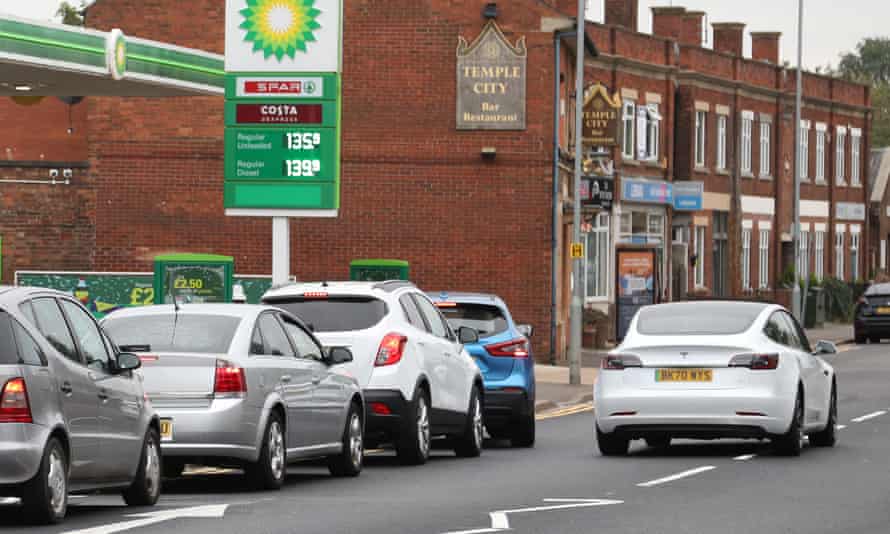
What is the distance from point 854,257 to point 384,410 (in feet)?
197

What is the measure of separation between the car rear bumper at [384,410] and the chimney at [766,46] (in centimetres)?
5148

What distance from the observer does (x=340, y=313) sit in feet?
59.0

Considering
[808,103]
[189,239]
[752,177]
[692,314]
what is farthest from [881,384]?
[808,103]

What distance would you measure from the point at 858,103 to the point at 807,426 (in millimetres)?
55511

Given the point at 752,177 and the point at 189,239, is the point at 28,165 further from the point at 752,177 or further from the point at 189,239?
the point at 752,177

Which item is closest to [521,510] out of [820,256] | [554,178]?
[554,178]

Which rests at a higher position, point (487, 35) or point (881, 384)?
point (487, 35)

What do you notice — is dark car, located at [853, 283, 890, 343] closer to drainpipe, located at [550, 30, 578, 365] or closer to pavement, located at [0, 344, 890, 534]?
drainpipe, located at [550, 30, 578, 365]


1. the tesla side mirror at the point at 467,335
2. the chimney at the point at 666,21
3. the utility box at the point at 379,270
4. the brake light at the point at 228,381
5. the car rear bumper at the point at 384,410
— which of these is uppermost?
the chimney at the point at 666,21

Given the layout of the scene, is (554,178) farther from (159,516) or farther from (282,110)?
(159,516)

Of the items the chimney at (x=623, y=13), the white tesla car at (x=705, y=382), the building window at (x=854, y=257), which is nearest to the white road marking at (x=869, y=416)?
the white tesla car at (x=705, y=382)

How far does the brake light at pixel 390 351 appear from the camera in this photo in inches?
699

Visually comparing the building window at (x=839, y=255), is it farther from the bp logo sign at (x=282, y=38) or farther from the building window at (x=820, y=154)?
the bp logo sign at (x=282, y=38)

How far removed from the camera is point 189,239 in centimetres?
4141
